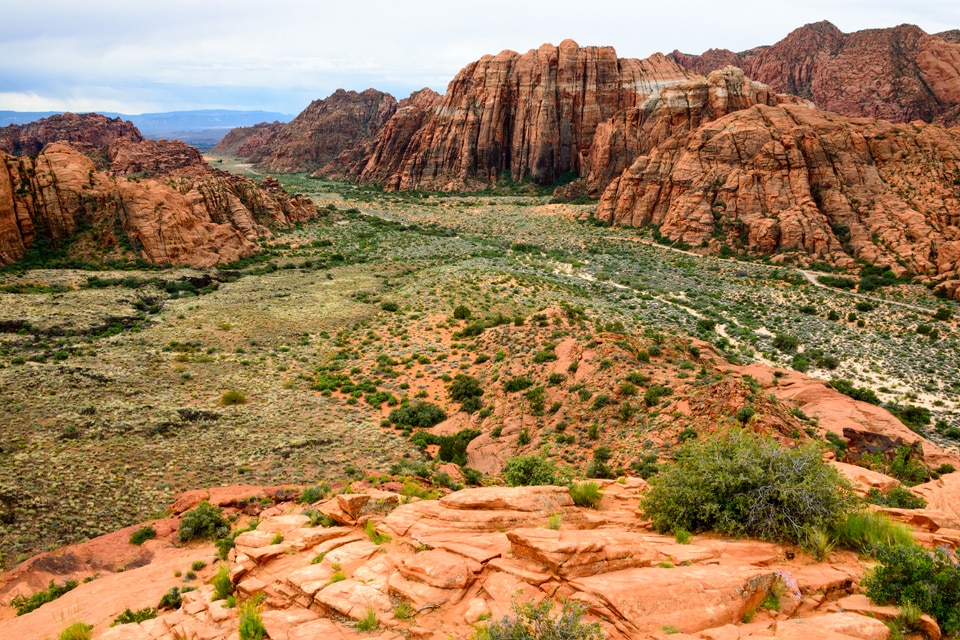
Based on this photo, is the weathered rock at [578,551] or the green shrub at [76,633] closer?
the weathered rock at [578,551]

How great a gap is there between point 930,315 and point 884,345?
366 inches

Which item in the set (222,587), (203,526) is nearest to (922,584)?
→ (222,587)

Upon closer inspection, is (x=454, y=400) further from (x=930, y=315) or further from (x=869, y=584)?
(x=930, y=315)

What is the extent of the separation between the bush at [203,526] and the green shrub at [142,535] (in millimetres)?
860

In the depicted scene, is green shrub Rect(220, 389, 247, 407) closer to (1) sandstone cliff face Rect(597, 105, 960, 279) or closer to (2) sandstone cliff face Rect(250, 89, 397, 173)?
(1) sandstone cliff face Rect(597, 105, 960, 279)

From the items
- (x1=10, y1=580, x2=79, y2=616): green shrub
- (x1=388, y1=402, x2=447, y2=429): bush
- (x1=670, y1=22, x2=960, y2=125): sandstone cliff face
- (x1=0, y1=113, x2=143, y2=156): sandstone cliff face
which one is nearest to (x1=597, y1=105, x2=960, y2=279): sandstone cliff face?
(x1=388, y1=402, x2=447, y2=429): bush

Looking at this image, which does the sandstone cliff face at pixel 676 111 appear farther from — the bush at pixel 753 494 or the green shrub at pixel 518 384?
the bush at pixel 753 494

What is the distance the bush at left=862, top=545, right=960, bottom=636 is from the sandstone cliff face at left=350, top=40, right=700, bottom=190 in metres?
109

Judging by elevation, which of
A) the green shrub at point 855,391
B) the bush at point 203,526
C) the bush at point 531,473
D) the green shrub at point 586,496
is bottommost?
the green shrub at point 855,391

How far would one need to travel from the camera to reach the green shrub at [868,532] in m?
9.56

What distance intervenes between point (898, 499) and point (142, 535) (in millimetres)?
20461

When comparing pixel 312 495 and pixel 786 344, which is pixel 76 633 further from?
pixel 786 344

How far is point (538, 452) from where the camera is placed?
2080cm

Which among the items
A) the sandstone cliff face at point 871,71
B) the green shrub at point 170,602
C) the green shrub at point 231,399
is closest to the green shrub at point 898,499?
the green shrub at point 170,602
